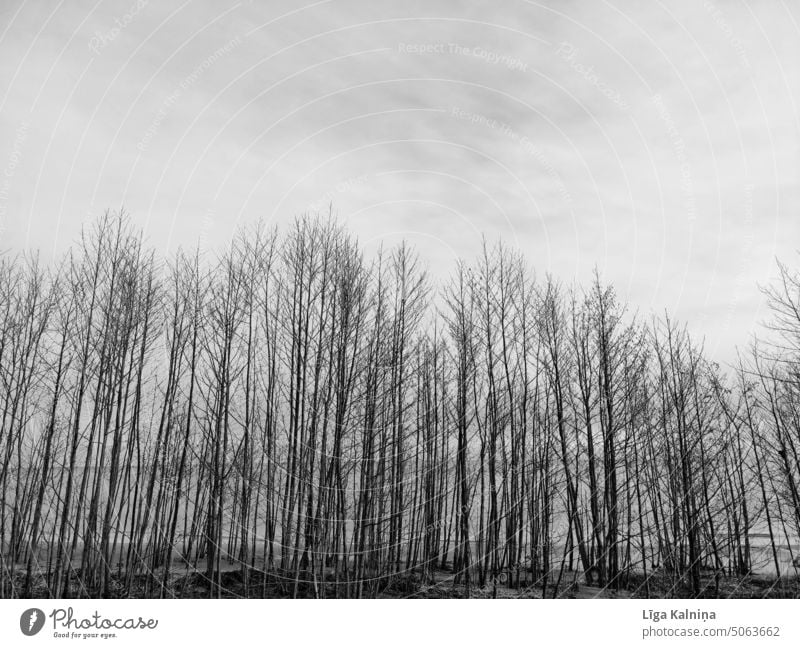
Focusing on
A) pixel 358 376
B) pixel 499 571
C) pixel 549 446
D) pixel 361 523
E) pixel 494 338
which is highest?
pixel 494 338

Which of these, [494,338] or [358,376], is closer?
[358,376]

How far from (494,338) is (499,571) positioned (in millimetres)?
5290

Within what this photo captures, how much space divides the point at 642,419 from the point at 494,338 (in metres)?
3.13

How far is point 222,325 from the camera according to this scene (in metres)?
10.2

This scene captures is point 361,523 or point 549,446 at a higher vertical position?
point 549,446
